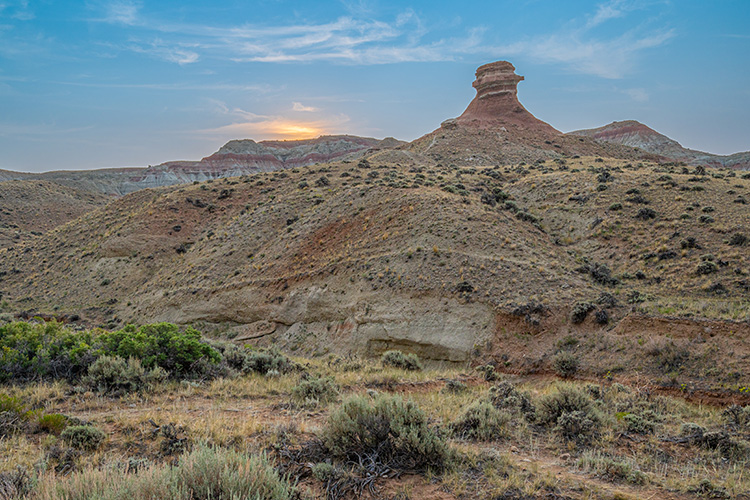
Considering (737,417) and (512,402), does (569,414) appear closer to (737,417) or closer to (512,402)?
(512,402)

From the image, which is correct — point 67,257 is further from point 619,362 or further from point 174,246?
point 619,362

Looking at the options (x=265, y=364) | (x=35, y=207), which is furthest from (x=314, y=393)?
(x=35, y=207)

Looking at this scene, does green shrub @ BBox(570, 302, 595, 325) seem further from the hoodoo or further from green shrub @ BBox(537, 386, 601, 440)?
the hoodoo

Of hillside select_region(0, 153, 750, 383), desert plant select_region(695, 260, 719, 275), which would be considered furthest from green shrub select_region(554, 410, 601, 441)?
desert plant select_region(695, 260, 719, 275)

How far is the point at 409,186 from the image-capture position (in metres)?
28.8

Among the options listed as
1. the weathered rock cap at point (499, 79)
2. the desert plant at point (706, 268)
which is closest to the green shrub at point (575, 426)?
the desert plant at point (706, 268)

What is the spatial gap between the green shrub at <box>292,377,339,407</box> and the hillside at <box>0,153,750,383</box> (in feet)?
27.1

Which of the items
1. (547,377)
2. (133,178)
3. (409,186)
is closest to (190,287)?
(409,186)

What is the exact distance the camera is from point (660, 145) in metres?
89.5

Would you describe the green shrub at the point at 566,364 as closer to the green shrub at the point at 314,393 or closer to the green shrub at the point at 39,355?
the green shrub at the point at 314,393

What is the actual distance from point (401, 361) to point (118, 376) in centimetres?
910

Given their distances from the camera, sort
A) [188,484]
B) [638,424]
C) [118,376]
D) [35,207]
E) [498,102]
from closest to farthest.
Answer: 1. [188,484]
2. [638,424]
3. [118,376]
4. [35,207]
5. [498,102]

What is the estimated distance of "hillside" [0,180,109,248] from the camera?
52656 millimetres

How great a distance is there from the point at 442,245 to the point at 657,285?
9.41 meters
